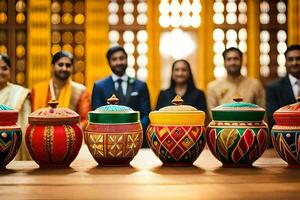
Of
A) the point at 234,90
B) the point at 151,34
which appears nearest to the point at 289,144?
the point at 234,90

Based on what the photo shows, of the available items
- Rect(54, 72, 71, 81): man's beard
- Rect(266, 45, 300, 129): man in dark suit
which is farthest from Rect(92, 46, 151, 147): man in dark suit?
Rect(266, 45, 300, 129): man in dark suit

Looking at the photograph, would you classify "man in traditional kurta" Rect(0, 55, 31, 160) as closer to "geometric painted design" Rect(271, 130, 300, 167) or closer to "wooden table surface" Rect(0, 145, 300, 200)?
"wooden table surface" Rect(0, 145, 300, 200)

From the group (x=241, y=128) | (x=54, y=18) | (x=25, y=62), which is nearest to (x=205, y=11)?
(x=54, y=18)

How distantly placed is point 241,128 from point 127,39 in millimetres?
4920

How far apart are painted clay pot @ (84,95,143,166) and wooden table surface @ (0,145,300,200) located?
0.05 m

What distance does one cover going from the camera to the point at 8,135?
54.7 inches

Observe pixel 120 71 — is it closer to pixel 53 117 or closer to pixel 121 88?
pixel 121 88

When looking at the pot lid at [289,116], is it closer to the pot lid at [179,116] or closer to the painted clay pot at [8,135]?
the pot lid at [179,116]

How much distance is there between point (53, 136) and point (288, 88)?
241 cm

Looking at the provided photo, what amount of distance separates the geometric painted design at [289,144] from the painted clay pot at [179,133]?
0.22m

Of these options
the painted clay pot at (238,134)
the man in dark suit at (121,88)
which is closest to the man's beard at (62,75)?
the man in dark suit at (121,88)

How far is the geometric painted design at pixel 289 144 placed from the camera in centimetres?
141

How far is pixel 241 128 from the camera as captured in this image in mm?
1428

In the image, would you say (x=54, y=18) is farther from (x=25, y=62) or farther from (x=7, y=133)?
(x=7, y=133)
